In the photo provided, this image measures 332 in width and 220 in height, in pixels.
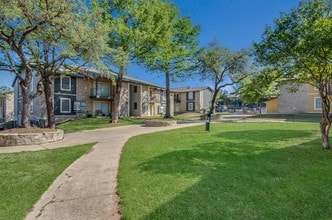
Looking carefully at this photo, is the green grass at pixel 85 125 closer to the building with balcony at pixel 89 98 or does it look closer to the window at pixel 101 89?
the building with balcony at pixel 89 98

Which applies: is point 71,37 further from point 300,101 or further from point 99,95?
point 300,101

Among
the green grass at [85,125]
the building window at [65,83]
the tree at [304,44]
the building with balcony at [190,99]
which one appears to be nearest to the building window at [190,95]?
the building with balcony at [190,99]

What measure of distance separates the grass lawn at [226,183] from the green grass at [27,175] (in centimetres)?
167

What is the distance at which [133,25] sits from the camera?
69.2ft

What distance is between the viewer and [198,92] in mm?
57812

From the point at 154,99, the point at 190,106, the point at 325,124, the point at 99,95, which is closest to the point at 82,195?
the point at 325,124

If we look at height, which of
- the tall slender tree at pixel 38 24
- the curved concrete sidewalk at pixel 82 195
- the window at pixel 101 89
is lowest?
the curved concrete sidewalk at pixel 82 195

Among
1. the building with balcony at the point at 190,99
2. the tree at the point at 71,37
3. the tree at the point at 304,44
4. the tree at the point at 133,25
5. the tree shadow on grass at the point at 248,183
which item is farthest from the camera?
the building with balcony at the point at 190,99

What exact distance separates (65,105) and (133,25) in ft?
42.5

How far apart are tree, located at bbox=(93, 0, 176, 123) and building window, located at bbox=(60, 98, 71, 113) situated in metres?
10.6

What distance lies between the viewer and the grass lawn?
3850mm

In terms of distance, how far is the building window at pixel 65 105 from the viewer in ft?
90.5

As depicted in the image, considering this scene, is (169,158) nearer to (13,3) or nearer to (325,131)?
(325,131)

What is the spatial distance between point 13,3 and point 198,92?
4930 centimetres
